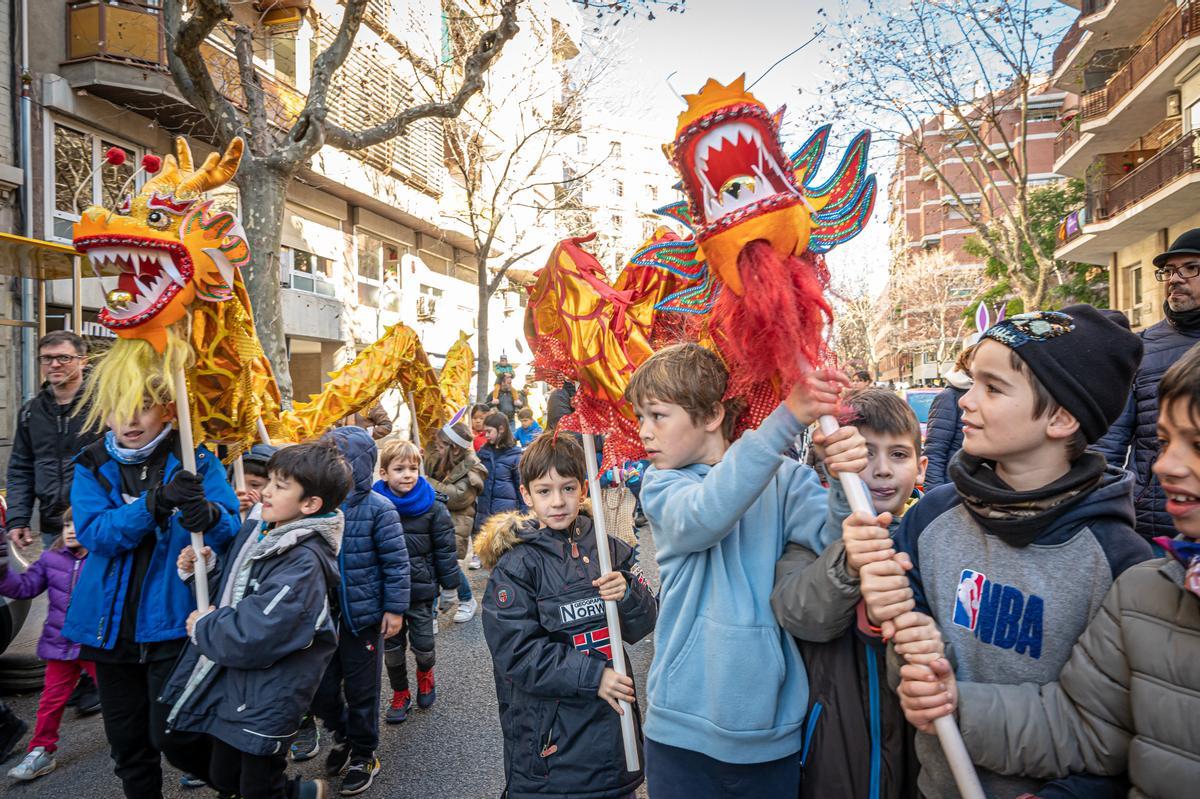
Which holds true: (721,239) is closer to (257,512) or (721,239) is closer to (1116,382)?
(1116,382)

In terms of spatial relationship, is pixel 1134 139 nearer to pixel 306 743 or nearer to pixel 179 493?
pixel 306 743

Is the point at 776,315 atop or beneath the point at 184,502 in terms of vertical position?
atop

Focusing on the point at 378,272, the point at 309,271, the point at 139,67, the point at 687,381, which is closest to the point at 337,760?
the point at 687,381

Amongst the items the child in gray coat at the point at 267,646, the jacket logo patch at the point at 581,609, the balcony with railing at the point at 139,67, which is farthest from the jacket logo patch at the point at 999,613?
the balcony with railing at the point at 139,67

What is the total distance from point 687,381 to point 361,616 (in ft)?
8.56

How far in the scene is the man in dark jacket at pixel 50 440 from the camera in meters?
4.58

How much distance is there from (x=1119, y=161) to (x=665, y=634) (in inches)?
854

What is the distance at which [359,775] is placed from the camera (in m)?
3.42

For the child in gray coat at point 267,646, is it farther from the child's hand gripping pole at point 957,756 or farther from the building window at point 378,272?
the building window at point 378,272

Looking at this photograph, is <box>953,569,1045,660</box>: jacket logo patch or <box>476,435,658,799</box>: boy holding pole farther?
<box>476,435,658,799</box>: boy holding pole

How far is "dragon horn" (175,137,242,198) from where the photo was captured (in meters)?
3.25

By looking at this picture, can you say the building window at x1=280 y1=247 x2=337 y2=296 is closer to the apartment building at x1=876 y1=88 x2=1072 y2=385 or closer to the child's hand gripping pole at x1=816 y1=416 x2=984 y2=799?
the child's hand gripping pole at x1=816 y1=416 x2=984 y2=799

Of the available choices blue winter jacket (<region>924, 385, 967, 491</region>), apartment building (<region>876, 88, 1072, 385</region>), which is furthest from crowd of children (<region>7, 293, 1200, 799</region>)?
apartment building (<region>876, 88, 1072, 385</region>)

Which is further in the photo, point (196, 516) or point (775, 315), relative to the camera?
point (196, 516)
